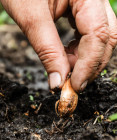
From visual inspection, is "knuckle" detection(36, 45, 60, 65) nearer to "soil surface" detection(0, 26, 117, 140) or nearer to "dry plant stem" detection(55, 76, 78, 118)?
"dry plant stem" detection(55, 76, 78, 118)

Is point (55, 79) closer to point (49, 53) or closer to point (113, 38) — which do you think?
point (49, 53)

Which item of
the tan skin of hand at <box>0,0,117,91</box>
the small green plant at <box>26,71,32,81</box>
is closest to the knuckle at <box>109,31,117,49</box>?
the tan skin of hand at <box>0,0,117,91</box>

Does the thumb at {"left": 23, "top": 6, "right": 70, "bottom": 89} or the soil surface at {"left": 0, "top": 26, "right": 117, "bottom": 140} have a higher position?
the thumb at {"left": 23, "top": 6, "right": 70, "bottom": 89}

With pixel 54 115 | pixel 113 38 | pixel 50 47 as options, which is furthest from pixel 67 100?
pixel 113 38

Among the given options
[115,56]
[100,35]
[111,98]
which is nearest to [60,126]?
[111,98]

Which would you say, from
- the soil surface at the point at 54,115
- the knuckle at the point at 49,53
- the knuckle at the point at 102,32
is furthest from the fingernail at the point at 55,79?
the knuckle at the point at 102,32

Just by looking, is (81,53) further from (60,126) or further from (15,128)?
(15,128)

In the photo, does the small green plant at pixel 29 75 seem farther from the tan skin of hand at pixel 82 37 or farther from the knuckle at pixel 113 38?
the knuckle at pixel 113 38

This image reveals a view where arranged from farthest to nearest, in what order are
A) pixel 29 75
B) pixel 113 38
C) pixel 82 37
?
pixel 29 75 → pixel 113 38 → pixel 82 37
